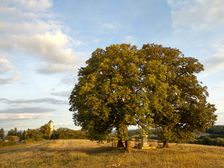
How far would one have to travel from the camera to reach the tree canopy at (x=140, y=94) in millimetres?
39781

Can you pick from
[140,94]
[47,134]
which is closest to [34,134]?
→ [47,134]

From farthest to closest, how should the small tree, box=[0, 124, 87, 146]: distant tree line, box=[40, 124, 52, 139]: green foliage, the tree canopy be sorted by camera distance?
the small tree, box=[40, 124, 52, 139]: green foliage, box=[0, 124, 87, 146]: distant tree line, the tree canopy

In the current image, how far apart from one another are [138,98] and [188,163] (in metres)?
10.4

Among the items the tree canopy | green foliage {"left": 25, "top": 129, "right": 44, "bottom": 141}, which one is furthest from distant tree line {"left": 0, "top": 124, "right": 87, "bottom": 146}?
the tree canopy

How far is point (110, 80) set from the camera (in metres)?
41.1

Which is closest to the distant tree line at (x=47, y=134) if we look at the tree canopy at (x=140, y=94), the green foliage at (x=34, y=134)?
the green foliage at (x=34, y=134)

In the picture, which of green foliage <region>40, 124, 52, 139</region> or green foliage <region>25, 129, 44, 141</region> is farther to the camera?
green foliage <region>40, 124, 52, 139</region>

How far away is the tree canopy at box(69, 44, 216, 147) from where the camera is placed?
131 feet

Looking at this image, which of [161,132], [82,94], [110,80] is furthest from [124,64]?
[161,132]

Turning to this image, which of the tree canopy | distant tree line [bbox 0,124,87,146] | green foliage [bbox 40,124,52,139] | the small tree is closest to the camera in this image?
the tree canopy

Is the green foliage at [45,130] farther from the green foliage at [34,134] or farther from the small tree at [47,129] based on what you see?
the green foliage at [34,134]

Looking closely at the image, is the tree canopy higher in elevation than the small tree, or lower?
lower

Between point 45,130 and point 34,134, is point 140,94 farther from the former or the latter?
point 45,130

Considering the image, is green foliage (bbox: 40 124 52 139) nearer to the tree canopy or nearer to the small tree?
the small tree
